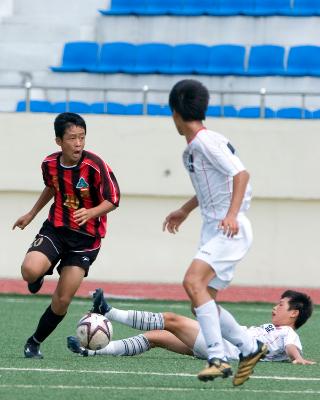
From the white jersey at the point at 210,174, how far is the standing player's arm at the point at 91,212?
4.94ft

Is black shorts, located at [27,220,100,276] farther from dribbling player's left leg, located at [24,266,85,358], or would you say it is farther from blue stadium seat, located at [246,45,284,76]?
blue stadium seat, located at [246,45,284,76]

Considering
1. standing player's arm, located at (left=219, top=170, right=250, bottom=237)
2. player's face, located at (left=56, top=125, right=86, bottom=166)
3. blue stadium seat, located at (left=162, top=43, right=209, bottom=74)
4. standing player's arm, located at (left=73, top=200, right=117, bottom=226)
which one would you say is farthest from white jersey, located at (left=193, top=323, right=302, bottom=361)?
blue stadium seat, located at (left=162, top=43, right=209, bottom=74)

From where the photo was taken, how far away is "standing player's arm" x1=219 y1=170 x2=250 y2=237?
7.19 m

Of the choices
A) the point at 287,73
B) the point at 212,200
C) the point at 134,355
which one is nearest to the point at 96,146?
the point at 287,73

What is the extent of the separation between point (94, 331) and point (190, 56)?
41.6 ft

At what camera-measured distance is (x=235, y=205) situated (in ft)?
23.8

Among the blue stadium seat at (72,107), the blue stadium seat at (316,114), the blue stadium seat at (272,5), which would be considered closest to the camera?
the blue stadium seat at (316,114)

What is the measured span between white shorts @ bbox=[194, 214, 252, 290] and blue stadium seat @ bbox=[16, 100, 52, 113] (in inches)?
493

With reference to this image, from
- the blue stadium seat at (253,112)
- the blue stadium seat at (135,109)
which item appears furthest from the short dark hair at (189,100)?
the blue stadium seat at (135,109)

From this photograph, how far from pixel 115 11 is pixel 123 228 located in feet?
15.0

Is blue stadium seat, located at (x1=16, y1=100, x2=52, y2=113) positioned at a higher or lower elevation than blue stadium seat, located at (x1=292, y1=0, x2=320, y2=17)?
lower

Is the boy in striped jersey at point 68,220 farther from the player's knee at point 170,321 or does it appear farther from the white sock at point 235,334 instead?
the white sock at point 235,334

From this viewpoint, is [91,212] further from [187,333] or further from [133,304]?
[133,304]

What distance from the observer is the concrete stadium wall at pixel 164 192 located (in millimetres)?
19031
